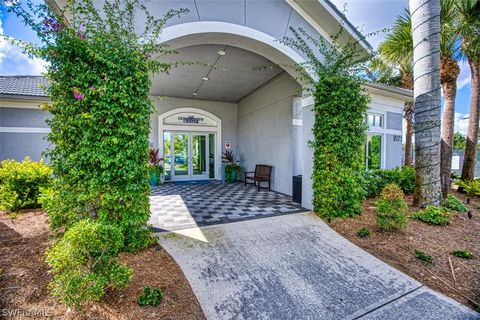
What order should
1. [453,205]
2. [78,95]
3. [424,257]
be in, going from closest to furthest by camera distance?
1. [78,95]
2. [424,257]
3. [453,205]

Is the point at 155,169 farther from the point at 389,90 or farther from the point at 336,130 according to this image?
the point at 389,90

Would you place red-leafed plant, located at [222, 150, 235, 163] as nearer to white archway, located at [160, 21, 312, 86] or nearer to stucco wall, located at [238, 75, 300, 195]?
stucco wall, located at [238, 75, 300, 195]

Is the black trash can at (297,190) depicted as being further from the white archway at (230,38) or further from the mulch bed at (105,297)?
the mulch bed at (105,297)

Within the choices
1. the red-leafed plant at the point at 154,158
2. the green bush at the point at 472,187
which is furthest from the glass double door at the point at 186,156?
the green bush at the point at 472,187

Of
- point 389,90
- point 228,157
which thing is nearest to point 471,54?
point 389,90

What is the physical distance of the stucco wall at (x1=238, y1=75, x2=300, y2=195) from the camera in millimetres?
7359

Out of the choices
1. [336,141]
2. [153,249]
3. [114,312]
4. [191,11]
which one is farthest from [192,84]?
[114,312]

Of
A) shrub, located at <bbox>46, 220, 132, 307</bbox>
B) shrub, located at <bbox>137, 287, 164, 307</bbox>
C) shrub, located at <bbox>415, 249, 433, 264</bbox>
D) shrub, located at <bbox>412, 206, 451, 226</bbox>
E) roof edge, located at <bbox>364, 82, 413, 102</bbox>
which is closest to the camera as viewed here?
shrub, located at <bbox>46, 220, 132, 307</bbox>

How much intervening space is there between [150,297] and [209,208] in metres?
3.39

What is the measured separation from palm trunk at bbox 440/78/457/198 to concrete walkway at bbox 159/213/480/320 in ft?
14.3

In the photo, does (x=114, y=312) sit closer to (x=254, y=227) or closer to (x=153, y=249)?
(x=153, y=249)

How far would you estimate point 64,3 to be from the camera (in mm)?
3293

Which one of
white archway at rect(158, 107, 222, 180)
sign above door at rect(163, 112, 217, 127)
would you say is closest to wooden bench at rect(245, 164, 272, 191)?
white archway at rect(158, 107, 222, 180)

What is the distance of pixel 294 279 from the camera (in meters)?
2.78
